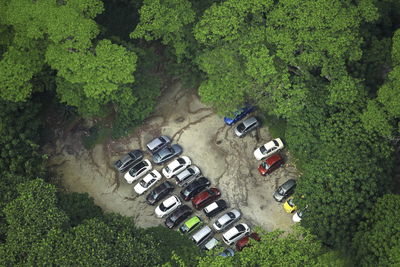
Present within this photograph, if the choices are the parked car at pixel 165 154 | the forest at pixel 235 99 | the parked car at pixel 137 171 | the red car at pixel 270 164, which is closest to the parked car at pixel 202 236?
the forest at pixel 235 99

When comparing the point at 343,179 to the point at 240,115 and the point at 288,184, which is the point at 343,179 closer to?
the point at 288,184

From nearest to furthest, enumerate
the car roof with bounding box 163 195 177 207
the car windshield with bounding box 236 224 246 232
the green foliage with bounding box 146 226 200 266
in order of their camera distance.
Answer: the green foliage with bounding box 146 226 200 266, the car windshield with bounding box 236 224 246 232, the car roof with bounding box 163 195 177 207

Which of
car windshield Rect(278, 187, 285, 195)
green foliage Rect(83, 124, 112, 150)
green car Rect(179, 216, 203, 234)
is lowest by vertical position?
car windshield Rect(278, 187, 285, 195)

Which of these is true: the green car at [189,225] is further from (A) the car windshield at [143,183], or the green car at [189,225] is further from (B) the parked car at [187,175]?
(A) the car windshield at [143,183]

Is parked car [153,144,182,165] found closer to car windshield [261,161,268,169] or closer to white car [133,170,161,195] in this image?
white car [133,170,161,195]

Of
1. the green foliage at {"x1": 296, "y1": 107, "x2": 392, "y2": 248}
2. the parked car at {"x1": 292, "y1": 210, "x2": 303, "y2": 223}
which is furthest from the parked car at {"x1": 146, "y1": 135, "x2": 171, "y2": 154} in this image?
the green foliage at {"x1": 296, "y1": 107, "x2": 392, "y2": 248}

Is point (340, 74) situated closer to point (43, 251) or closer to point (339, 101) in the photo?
point (339, 101)

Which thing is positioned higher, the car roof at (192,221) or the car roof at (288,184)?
the car roof at (192,221)
